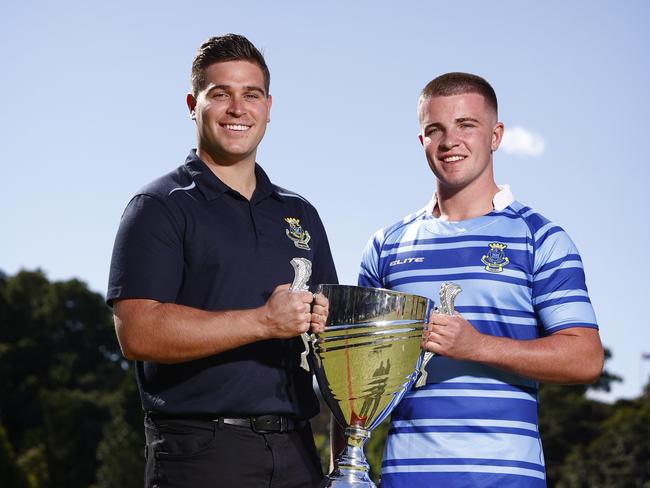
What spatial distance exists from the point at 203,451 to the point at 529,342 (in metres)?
1.18

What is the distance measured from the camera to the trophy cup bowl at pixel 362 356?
3.06 meters

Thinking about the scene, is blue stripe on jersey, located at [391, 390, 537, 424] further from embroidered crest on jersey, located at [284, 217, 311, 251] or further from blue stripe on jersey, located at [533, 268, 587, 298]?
embroidered crest on jersey, located at [284, 217, 311, 251]

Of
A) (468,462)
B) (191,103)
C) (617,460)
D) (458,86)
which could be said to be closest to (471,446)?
(468,462)

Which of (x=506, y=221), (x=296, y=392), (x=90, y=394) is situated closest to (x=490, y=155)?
(x=506, y=221)

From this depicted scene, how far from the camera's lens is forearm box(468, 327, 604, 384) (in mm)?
3252

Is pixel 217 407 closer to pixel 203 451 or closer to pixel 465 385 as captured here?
pixel 203 451

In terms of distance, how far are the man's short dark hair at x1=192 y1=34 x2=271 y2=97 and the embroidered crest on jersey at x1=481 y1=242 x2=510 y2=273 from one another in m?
1.04

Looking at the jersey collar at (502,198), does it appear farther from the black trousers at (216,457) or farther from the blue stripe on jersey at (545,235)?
the black trousers at (216,457)

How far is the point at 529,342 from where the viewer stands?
3.33m

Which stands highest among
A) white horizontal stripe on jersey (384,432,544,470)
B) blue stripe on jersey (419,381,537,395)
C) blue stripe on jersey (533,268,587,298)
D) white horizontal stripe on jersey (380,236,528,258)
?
white horizontal stripe on jersey (380,236,528,258)

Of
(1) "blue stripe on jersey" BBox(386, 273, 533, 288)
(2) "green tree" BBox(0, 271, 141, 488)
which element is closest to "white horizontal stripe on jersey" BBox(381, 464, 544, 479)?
(1) "blue stripe on jersey" BBox(386, 273, 533, 288)

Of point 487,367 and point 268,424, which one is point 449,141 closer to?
point 487,367

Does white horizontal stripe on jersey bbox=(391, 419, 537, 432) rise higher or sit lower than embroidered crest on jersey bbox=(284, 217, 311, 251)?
lower

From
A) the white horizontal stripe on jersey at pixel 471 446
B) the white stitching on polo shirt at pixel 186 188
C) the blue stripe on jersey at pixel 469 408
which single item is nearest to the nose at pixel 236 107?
the white stitching on polo shirt at pixel 186 188
